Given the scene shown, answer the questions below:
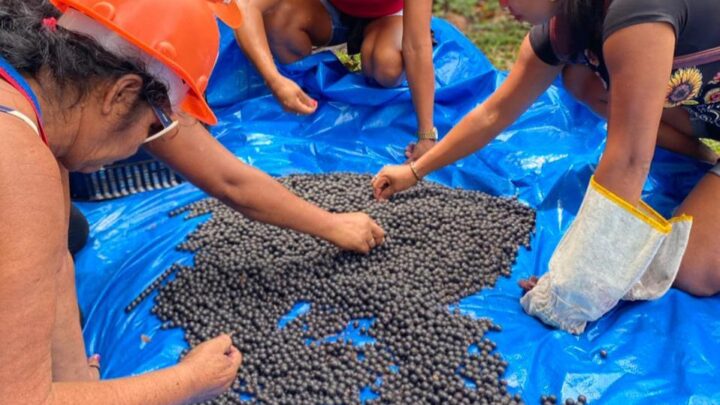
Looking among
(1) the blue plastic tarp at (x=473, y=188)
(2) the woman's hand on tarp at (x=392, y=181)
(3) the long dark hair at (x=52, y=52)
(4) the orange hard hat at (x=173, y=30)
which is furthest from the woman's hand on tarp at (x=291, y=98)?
(3) the long dark hair at (x=52, y=52)

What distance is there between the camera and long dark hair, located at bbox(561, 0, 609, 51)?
1.84m

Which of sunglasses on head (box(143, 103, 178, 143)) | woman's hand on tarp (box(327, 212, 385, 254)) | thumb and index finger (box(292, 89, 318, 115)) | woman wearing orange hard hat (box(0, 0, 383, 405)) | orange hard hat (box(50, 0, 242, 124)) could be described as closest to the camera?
woman wearing orange hard hat (box(0, 0, 383, 405))

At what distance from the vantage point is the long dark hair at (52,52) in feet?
3.84

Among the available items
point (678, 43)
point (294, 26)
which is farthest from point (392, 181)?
point (294, 26)

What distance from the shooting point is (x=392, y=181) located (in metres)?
2.76

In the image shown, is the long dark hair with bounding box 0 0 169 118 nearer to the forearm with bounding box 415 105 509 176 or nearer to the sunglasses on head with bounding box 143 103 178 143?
the sunglasses on head with bounding box 143 103 178 143

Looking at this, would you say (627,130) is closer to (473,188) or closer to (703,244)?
(703,244)

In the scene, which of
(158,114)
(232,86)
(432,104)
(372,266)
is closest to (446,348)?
(372,266)

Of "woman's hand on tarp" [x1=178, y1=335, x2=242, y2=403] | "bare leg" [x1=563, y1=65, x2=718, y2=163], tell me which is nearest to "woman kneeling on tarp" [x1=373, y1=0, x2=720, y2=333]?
"bare leg" [x1=563, y1=65, x2=718, y2=163]

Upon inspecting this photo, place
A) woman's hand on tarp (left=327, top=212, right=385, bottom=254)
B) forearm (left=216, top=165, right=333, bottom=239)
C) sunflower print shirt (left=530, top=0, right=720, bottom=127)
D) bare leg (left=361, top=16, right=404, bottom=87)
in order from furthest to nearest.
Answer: bare leg (left=361, top=16, right=404, bottom=87) < woman's hand on tarp (left=327, top=212, right=385, bottom=254) < forearm (left=216, top=165, right=333, bottom=239) < sunflower print shirt (left=530, top=0, right=720, bottom=127)

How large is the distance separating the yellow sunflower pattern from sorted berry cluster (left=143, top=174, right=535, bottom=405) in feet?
2.53

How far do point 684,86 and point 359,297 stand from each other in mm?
1290

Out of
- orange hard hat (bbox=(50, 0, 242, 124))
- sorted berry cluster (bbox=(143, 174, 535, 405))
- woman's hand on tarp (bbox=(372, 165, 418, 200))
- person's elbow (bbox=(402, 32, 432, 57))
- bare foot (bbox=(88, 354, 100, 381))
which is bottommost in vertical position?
bare foot (bbox=(88, 354, 100, 381))

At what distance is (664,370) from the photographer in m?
2.04
